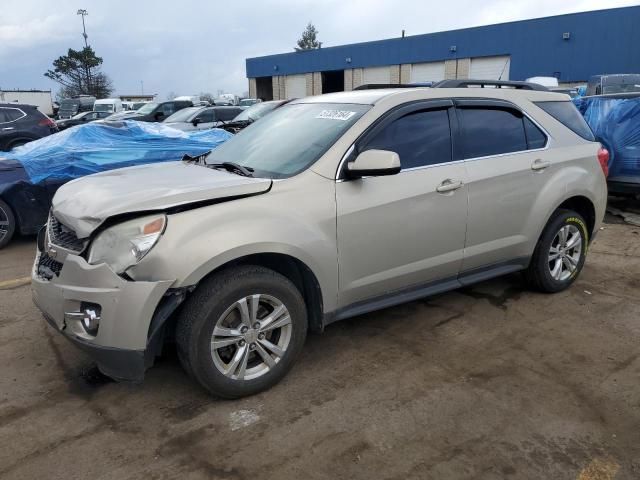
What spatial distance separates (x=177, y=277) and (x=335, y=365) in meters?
1.32

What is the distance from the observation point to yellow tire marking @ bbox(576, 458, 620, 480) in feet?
7.96

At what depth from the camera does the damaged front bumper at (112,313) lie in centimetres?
261

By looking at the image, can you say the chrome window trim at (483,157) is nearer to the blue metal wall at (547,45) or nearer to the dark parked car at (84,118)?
the dark parked car at (84,118)

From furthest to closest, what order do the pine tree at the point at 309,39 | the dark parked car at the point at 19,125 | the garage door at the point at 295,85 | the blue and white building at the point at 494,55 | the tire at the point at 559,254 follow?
the pine tree at the point at 309,39 → the garage door at the point at 295,85 → the blue and white building at the point at 494,55 → the dark parked car at the point at 19,125 → the tire at the point at 559,254

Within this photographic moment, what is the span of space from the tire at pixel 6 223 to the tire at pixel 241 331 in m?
4.51

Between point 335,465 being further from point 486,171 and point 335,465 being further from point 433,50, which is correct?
point 433,50

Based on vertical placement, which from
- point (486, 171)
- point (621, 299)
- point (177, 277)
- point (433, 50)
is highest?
point (433, 50)

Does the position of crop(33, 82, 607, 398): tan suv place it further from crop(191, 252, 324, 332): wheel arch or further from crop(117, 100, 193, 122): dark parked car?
crop(117, 100, 193, 122): dark parked car

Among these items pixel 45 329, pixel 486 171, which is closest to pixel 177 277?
pixel 45 329

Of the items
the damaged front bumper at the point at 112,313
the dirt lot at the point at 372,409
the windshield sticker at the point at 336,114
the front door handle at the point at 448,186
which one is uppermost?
the windshield sticker at the point at 336,114

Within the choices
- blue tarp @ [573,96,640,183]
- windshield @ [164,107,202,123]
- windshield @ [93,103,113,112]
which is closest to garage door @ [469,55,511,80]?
windshield @ [93,103,113,112]

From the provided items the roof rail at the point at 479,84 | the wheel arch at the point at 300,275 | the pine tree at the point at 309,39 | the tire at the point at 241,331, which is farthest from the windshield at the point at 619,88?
the pine tree at the point at 309,39

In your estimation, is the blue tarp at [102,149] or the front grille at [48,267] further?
the blue tarp at [102,149]

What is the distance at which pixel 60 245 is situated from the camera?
2.95 meters
